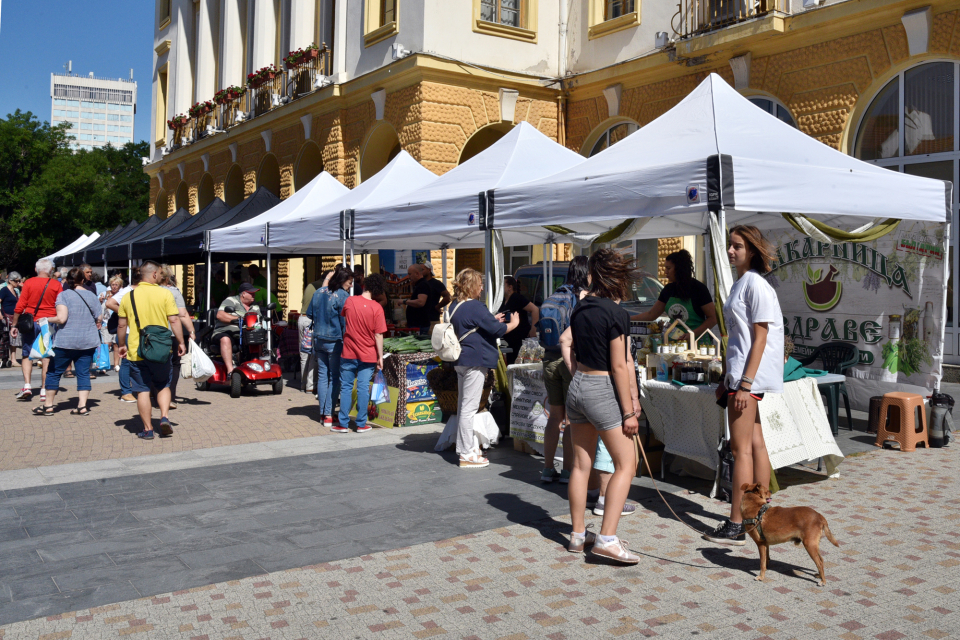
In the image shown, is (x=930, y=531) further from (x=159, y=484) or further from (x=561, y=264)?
(x=561, y=264)

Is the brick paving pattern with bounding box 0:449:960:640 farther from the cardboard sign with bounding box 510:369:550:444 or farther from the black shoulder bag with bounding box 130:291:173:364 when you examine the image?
the black shoulder bag with bounding box 130:291:173:364

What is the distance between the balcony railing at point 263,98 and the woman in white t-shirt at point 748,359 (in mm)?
16696

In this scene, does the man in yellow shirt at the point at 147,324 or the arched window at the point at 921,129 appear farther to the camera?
the arched window at the point at 921,129

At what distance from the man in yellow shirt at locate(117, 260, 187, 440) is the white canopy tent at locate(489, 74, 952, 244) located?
3341 mm

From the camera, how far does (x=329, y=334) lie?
931 centimetres

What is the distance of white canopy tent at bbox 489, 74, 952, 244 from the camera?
245 inches

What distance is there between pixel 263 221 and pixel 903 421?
31.4 feet

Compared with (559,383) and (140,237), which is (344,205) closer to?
(559,383)

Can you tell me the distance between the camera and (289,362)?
48.9 feet

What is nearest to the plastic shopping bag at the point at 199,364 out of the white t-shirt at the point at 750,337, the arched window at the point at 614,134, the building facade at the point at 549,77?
the white t-shirt at the point at 750,337

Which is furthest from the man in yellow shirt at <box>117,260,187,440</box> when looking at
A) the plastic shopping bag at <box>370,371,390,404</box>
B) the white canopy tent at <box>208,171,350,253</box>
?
the white canopy tent at <box>208,171,350,253</box>

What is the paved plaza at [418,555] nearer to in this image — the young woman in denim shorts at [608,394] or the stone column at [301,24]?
the young woman in denim shorts at [608,394]

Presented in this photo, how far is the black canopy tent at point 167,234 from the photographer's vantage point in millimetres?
15588

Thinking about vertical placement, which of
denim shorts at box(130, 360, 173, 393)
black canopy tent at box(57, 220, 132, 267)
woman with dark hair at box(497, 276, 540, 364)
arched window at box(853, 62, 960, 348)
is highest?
arched window at box(853, 62, 960, 348)
